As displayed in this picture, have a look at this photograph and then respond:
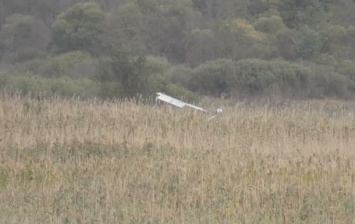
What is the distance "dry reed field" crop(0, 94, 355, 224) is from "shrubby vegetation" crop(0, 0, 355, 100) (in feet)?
55.6

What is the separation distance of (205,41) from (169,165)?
3247cm

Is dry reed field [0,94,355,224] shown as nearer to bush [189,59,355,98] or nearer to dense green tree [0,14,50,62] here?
bush [189,59,355,98]

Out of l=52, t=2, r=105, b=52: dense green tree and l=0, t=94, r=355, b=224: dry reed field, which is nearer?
l=0, t=94, r=355, b=224: dry reed field

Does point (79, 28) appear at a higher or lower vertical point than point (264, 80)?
lower

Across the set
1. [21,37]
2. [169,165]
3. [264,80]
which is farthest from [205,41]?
[169,165]

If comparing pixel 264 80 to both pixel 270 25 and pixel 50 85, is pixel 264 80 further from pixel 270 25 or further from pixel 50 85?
pixel 270 25

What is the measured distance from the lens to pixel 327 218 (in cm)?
691

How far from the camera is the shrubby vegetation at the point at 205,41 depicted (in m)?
33.0

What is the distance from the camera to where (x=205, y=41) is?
4125 centimetres

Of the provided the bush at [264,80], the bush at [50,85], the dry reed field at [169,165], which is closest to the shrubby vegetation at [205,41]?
the bush at [264,80]

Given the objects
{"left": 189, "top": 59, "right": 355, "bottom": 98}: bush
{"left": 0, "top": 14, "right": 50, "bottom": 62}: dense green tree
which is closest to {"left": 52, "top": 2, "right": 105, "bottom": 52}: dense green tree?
{"left": 0, "top": 14, "right": 50, "bottom": 62}: dense green tree

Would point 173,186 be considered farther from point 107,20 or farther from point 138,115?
point 107,20

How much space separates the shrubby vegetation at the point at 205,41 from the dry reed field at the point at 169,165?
1695 centimetres

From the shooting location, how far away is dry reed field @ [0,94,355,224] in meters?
7.03
